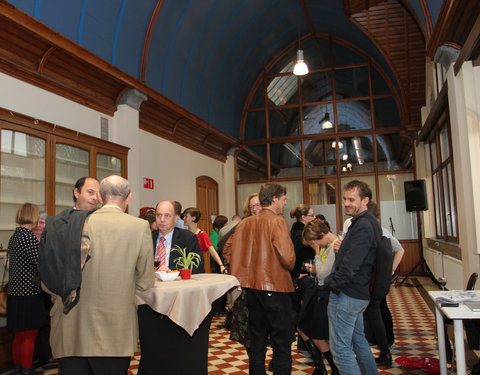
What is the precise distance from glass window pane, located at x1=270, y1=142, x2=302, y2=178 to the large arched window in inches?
1.2

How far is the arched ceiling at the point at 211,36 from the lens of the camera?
6410 millimetres

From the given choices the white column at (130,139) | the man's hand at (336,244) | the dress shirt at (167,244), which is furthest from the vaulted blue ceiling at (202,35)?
the man's hand at (336,244)

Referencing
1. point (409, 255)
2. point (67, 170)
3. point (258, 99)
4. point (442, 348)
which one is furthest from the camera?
point (258, 99)

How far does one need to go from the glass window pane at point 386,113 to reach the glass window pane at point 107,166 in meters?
8.32

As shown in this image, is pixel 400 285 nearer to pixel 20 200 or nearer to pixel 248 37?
pixel 248 37

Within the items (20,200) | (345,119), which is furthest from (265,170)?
(20,200)

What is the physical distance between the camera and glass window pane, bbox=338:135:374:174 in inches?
490

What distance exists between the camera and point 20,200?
502 cm

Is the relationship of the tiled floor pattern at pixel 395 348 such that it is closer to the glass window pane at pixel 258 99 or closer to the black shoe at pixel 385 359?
the black shoe at pixel 385 359

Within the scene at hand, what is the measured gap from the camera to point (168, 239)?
11.6ft

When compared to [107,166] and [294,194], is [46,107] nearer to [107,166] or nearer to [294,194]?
[107,166]

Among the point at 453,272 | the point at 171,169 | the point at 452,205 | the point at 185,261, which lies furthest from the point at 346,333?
the point at 171,169

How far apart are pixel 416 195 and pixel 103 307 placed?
9079 millimetres

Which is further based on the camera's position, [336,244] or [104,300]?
[336,244]
